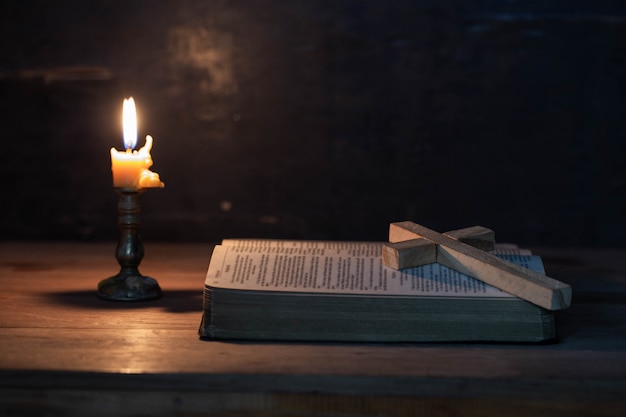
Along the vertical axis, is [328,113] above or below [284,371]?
above

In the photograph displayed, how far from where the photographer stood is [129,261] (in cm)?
172

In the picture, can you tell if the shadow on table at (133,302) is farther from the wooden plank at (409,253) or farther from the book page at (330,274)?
the wooden plank at (409,253)

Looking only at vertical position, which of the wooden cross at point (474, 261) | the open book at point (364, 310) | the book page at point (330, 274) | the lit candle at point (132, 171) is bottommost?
the open book at point (364, 310)

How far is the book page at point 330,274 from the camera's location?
141 centimetres

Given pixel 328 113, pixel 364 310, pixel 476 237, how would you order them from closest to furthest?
pixel 364 310 → pixel 476 237 → pixel 328 113

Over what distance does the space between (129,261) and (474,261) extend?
683 mm

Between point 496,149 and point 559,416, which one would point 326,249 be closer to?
point 559,416

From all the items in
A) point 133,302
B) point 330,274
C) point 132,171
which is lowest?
point 133,302

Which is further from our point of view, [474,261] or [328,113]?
[328,113]

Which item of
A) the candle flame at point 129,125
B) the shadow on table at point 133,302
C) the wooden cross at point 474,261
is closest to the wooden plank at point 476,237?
the wooden cross at point 474,261

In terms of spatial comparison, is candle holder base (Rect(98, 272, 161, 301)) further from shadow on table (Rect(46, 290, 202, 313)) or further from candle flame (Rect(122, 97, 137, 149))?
candle flame (Rect(122, 97, 137, 149))

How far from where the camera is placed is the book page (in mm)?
1405

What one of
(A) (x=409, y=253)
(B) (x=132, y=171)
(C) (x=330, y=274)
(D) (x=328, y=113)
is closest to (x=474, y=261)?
(A) (x=409, y=253)

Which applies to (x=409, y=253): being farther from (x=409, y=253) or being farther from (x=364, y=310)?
(x=364, y=310)
